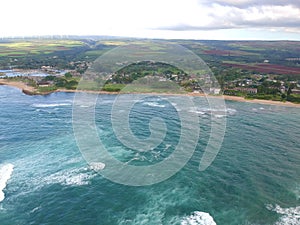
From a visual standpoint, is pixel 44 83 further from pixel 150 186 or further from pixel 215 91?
pixel 150 186

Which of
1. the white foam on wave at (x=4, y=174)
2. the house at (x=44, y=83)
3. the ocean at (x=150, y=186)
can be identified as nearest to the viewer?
the ocean at (x=150, y=186)

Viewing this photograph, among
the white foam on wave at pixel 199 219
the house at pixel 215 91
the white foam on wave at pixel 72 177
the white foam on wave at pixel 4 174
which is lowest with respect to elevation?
the house at pixel 215 91

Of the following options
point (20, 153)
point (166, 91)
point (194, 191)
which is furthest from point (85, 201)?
point (166, 91)

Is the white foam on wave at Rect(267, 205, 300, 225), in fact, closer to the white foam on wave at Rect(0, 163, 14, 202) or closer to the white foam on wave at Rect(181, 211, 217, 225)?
the white foam on wave at Rect(181, 211, 217, 225)

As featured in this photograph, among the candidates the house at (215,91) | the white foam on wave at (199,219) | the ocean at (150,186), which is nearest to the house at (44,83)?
the ocean at (150,186)

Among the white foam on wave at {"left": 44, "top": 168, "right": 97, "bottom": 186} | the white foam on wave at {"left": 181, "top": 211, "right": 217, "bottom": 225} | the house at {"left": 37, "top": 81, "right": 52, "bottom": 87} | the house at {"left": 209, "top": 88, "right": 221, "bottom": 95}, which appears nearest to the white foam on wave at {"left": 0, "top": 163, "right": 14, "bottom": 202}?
the white foam on wave at {"left": 44, "top": 168, "right": 97, "bottom": 186}

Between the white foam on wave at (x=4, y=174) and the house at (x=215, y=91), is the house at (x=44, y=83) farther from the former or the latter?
the white foam on wave at (x=4, y=174)

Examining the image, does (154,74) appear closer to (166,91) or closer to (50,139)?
(166,91)
